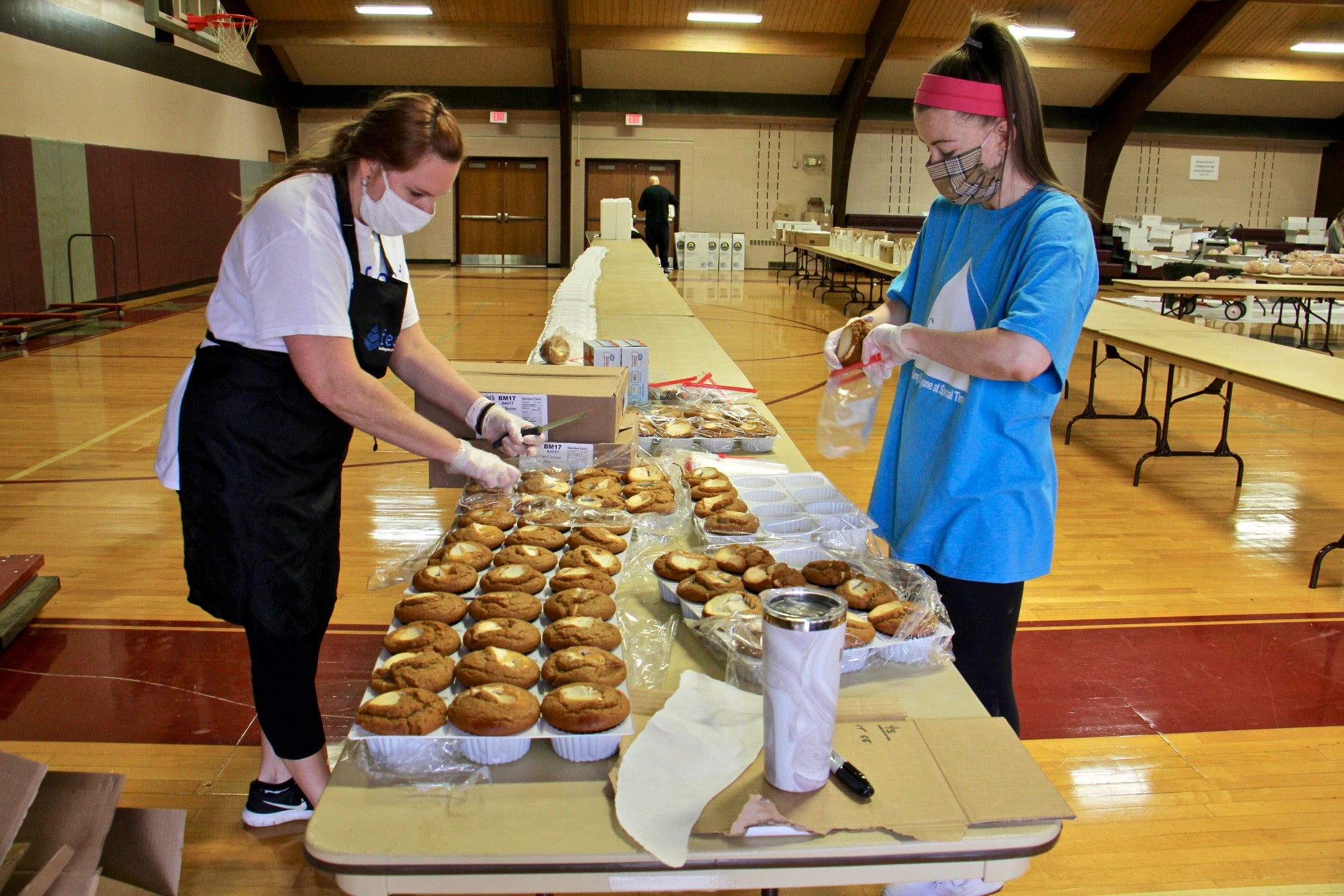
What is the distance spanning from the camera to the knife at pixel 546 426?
217 centimetres

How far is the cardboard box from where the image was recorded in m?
2.33

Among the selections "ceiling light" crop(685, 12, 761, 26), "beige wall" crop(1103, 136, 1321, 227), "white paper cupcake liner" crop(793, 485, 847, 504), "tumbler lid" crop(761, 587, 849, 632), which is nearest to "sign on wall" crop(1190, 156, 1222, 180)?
"beige wall" crop(1103, 136, 1321, 227)

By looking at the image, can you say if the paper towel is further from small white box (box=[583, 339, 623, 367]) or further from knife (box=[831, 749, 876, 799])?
small white box (box=[583, 339, 623, 367])

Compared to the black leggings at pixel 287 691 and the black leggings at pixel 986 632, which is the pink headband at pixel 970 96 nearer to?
the black leggings at pixel 986 632

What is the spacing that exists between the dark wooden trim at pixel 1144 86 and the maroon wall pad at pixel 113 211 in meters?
12.8

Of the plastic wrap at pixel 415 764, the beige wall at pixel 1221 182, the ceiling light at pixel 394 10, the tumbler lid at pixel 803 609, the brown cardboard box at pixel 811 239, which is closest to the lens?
the tumbler lid at pixel 803 609

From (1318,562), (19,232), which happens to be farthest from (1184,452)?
(19,232)

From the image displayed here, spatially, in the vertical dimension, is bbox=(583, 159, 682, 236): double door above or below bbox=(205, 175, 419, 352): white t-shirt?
above

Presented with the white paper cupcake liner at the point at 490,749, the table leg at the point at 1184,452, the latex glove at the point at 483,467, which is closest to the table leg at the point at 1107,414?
the table leg at the point at 1184,452

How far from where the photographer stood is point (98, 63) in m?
11.0

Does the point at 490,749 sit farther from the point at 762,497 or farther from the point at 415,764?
the point at 762,497

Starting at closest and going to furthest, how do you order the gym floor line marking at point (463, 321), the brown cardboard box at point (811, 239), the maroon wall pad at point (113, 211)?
the gym floor line marking at point (463, 321) < the maroon wall pad at point (113, 211) < the brown cardboard box at point (811, 239)

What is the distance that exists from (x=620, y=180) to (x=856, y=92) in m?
→ 4.59

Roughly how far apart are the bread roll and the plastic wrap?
2.10 metres
